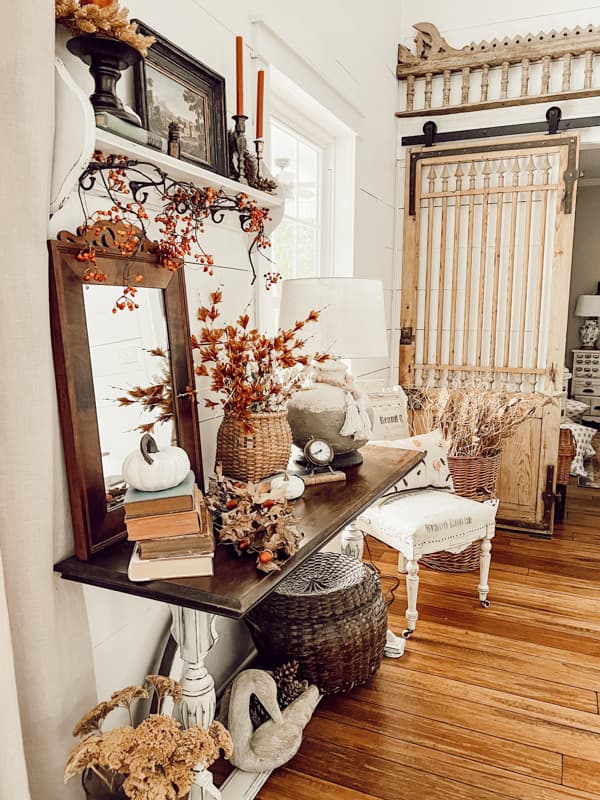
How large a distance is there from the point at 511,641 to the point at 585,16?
3.24 metres

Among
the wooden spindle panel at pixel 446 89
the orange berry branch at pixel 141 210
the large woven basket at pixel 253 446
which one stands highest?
the wooden spindle panel at pixel 446 89

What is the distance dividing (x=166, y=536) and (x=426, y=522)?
1555mm

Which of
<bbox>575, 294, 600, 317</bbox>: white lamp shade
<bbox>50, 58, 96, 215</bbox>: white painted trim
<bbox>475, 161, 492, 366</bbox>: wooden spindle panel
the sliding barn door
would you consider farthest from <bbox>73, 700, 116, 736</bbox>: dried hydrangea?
→ <bbox>575, 294, 600, 317</bbox>: white lamp shade

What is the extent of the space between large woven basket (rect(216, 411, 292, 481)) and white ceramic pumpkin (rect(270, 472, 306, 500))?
5cm

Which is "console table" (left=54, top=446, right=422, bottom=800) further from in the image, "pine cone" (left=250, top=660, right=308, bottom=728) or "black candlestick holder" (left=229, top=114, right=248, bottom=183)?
"black candlestick holder" (left=229, top=114, right=248, bottom=183)

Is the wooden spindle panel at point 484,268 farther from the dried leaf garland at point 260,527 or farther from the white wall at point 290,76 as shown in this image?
the dried leaf garland at point 260,527

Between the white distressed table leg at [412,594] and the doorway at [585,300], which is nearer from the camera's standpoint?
the white distressed table leg at [412,594]

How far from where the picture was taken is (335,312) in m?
1.99

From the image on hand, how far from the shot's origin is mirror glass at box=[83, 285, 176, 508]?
4.65 ft

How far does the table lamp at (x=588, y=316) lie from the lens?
6.57 meters

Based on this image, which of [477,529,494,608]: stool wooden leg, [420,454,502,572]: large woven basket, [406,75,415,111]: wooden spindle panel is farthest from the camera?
[406,75,415,111]: wooden spindle panel

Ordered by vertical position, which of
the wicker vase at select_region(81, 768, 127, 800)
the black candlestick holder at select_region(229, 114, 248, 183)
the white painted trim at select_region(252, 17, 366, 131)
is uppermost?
the white painted trim at select_region(252, 17, 366, 131)

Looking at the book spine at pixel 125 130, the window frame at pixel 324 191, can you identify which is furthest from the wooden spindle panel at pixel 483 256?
the book spine at pixel 125 130

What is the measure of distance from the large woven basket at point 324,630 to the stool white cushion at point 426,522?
385 mm
